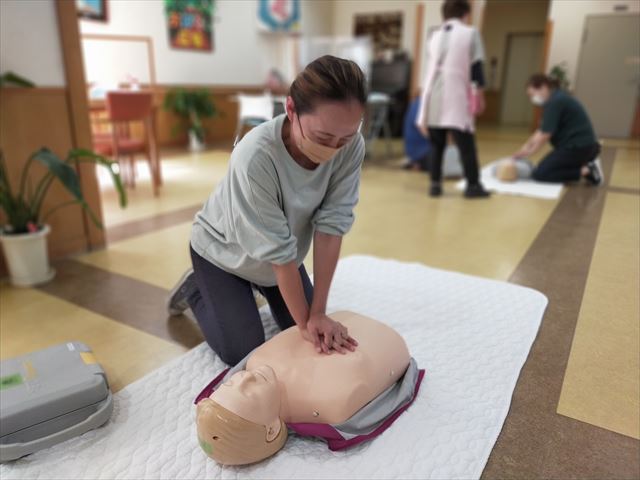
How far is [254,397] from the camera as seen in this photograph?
33.1 inches

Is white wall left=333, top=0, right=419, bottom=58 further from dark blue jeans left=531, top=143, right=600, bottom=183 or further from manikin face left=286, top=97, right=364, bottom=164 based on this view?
manikin face left=286, top=97, right=364, bottom=164

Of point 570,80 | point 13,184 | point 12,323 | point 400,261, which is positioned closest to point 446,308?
point 400,261

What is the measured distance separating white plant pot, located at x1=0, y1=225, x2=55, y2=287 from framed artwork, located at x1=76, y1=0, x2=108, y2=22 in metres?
2.57

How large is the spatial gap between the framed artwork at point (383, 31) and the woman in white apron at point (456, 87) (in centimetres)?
50

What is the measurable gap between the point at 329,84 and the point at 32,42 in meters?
1.43

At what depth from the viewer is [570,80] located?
4.42 feet

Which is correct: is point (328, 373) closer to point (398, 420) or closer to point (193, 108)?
point (398, 420)

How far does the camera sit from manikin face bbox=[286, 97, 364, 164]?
804 millimetres

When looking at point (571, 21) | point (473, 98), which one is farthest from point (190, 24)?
point (571, 21)

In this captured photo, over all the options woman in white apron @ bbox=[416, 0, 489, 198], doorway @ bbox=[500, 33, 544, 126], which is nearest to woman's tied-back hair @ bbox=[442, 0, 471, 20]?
woman in white apron @ bbox=[416, 0, 489, 198]

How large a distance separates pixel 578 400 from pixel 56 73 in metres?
1.99

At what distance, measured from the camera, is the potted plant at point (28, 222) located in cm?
159

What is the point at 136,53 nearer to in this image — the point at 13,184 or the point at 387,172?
the point at 387,172

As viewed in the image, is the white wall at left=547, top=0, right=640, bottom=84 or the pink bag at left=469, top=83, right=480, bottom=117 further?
the pink bag at left=469, top=83, right=480, bottom=117
